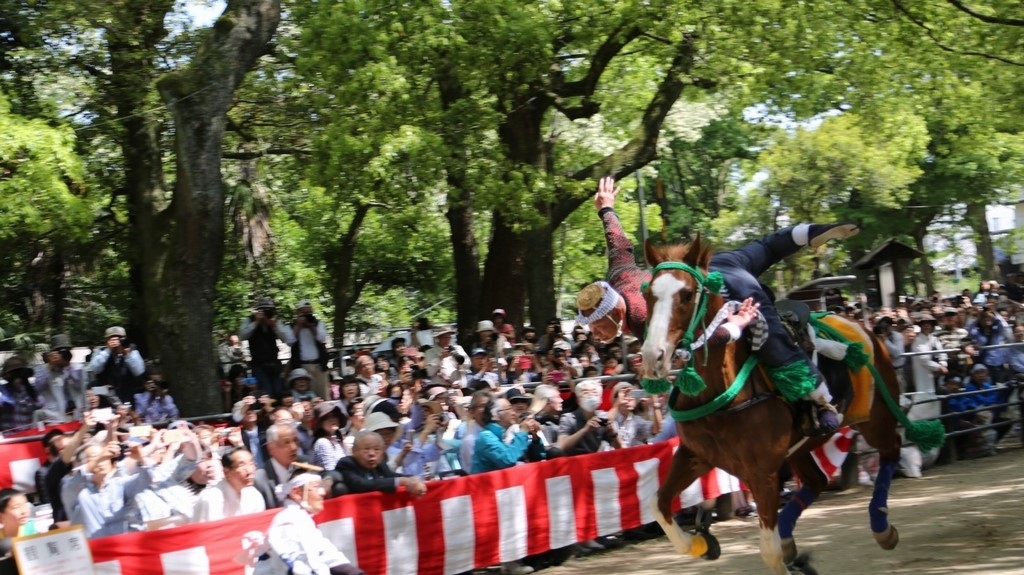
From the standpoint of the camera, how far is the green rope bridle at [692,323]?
23.1 feet

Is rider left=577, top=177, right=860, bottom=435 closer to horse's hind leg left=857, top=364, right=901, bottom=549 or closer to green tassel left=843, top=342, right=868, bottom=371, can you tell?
green tassel left=843, top=342, right=868, bottom=371

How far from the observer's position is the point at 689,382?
7.17m

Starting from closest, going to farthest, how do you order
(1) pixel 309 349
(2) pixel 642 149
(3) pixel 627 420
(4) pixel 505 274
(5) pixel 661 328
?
(5) pixel 661 328 < (3) pixel 627 420 < (1) pixel 309 349 < (2) pixel 642 149 < (4) pixel 505 274

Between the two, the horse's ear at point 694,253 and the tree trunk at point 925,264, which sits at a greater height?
the tree trunk at point 925,264

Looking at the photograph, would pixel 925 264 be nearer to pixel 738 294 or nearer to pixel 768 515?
pixel 738 294

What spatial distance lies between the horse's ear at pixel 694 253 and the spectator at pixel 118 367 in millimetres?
8303

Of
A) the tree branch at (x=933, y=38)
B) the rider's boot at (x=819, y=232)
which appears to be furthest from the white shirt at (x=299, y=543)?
the tree branch at (x=933, y=38)

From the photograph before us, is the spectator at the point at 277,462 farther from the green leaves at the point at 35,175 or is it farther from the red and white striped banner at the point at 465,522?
the green leaves at the point at 35,175

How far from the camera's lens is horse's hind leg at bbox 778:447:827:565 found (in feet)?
28.3

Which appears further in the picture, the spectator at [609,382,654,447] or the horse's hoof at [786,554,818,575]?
the spectator at [609,382,654,447]

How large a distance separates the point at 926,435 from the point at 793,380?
8.78 feet

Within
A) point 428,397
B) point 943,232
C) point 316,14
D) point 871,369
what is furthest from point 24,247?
point 943,232

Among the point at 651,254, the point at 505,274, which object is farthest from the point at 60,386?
the point at 505,274

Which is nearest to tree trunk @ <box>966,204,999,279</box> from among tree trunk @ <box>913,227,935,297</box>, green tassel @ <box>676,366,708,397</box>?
tree trunk @ <box>913,227,935,297</box>
